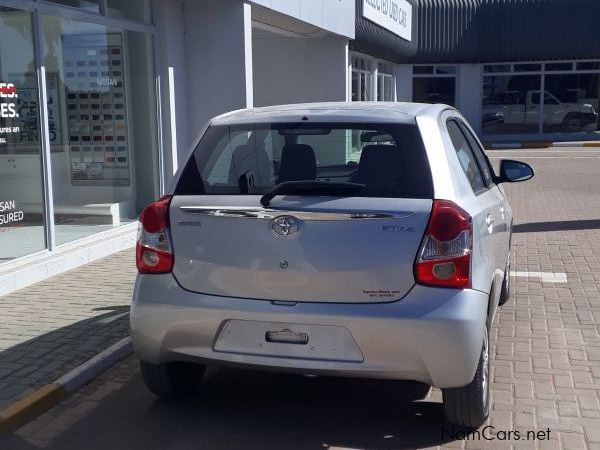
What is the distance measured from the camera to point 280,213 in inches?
149

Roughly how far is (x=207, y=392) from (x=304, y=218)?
1532 millimetres

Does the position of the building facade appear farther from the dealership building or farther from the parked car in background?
the dealership building

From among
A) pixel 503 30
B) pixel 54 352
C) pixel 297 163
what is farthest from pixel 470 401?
pixel 503 30

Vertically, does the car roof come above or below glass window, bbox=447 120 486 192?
above

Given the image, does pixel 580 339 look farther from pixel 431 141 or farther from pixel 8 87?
pixel 8 87

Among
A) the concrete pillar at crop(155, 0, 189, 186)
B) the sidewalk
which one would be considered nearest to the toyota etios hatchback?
the sidewalk

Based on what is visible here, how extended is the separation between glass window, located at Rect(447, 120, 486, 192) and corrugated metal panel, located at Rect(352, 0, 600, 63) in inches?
816

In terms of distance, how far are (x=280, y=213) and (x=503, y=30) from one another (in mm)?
24485

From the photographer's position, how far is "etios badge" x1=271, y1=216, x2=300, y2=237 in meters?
3.74

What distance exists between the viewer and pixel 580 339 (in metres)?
5.64

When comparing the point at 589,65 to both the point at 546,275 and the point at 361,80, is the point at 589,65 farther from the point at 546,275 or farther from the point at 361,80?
the point at 546,275

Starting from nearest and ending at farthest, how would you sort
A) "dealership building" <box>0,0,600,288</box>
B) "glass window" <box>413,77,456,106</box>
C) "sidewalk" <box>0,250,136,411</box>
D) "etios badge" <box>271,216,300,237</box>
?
"etios badge" <box>271,216,300,237</box> → "sidewalk" <box>0,250,136,411</box> → "dealership building" <box>0,0,600,288</box> → "glass window" <box>413,77,456,106</box>

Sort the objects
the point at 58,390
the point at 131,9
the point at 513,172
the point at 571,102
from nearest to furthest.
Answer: the point at 58,390, the point at 513,172, the point at 131,9, the point at 571,102

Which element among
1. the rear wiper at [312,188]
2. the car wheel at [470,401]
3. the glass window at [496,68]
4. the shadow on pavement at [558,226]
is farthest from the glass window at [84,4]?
the glass window at [496,68]
